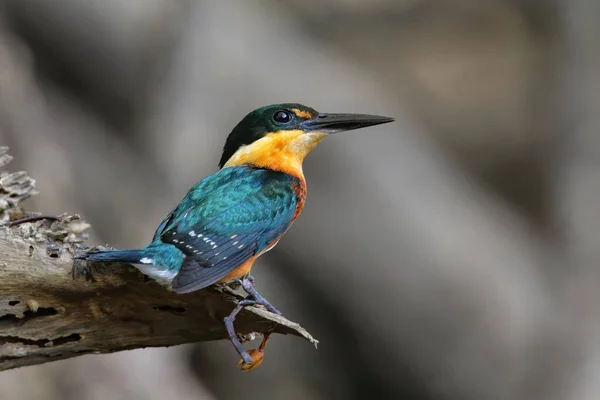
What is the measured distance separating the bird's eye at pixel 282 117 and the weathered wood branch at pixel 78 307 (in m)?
0.72

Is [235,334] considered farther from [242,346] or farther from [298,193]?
[298,193]

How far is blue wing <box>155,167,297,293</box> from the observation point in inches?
81.3

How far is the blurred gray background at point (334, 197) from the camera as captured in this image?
17.3ft

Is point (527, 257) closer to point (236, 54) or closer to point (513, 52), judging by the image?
point (513, 52)

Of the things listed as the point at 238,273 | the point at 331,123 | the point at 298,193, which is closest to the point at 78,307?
the point at 238,273

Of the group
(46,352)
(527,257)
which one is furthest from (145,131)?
(46,352)

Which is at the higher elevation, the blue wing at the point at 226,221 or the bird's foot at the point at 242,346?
the blue wing at the point at 226,221

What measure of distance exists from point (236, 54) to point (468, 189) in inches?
83.9

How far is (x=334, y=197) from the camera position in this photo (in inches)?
214

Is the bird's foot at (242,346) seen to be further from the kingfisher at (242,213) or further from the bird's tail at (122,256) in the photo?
the bird's tail at (122,256)

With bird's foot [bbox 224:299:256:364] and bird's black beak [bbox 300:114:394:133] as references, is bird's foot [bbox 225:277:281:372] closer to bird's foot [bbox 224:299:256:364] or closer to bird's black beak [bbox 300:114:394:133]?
bird's foot [bbox 224:299:256:364]

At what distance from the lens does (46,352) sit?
2242 millimetres

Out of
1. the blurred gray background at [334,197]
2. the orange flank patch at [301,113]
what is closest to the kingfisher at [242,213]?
the orange flank patch at [301,113]

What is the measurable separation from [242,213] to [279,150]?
17.3 inches
